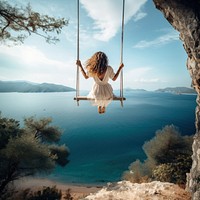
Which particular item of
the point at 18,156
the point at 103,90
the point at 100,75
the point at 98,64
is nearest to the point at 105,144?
the point at 18,156

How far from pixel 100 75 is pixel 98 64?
0.90 ft

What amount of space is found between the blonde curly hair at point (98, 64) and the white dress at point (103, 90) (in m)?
0.14

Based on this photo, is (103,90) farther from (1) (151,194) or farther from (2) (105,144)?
(2) (105,144)

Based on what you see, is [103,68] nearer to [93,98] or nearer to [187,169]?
[93,98]

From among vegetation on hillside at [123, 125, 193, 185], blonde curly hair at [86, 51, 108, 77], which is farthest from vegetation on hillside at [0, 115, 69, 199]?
blonde curly hair at [86, 51, 108, 77]

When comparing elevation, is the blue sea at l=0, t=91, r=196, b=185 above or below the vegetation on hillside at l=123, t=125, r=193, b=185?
below

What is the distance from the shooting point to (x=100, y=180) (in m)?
24.2

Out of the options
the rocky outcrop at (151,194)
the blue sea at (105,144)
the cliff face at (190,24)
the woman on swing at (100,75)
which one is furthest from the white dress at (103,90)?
the blue sea at (105,144)

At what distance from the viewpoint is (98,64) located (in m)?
4.19

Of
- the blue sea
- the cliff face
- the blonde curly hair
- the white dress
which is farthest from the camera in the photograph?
the blue sea

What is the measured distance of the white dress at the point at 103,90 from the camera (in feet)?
14.3

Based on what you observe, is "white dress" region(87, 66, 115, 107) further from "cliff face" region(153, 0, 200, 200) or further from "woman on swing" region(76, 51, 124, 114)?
"cliff face" region(153, 0, 200, 200)

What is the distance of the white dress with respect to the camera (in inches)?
171

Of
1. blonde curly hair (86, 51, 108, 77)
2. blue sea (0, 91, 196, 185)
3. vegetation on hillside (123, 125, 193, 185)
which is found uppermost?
blonde curly hair (86, 51, 108, 77)
